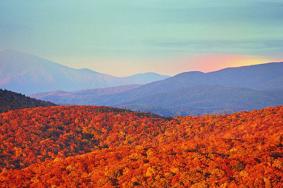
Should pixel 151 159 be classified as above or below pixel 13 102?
below

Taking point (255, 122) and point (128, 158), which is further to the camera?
point (255, 122)

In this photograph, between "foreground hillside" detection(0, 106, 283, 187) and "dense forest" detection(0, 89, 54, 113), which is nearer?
"foreground hillside" detection(0, 106, 283, 187)

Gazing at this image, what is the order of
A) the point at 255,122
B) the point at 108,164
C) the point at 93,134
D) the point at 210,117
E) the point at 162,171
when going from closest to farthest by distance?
the point at 162,171 < the point at 108,164 < the point at 255,122 < the point at 93,134 < the point at 210,117

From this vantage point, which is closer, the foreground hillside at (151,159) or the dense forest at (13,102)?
the foreground hillside at (151,159)

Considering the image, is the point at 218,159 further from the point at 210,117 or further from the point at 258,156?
the point at 210,117

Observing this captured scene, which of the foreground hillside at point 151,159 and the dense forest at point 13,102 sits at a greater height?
the dense forest at point 13,102

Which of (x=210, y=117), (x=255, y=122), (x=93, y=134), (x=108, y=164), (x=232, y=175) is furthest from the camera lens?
(x=210, y=117)

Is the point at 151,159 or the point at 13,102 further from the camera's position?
the point at 13,102

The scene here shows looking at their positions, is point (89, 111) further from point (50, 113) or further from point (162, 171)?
point (162, 171)

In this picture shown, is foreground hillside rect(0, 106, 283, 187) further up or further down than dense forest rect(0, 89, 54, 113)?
further down

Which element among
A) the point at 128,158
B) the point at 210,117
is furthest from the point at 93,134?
the point at 128,158
